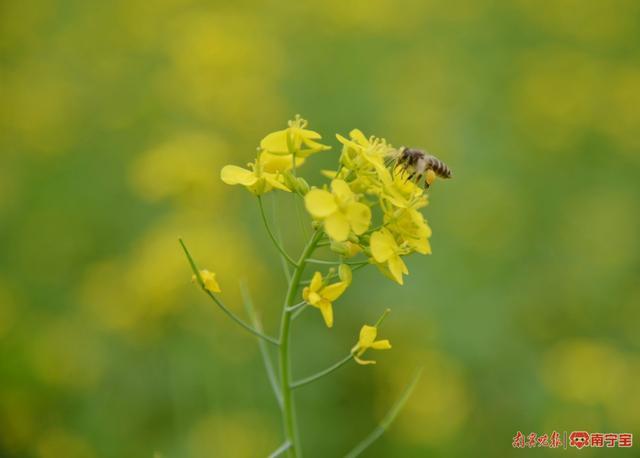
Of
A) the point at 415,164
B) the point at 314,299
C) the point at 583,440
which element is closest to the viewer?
the point at 314,299

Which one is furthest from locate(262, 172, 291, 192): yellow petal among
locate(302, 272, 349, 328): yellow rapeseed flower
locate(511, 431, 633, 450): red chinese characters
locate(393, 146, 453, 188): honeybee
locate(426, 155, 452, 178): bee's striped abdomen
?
locate(511, 431, 633, 450): red chinese characters

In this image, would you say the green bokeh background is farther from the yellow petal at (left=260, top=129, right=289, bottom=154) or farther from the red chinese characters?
the yellow petal at (left=260, top=129, right=289, bottom=154)

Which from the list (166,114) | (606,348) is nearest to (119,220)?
(166,114)

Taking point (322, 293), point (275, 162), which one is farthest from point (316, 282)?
point (275, 162)

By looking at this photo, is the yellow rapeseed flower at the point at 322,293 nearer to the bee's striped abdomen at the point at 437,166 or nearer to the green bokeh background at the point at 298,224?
the bee's striped abdomen at the point at 437,166

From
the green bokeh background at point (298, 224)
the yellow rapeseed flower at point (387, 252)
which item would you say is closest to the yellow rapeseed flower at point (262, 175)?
the yellow rapeseed flower at point (387, 252)

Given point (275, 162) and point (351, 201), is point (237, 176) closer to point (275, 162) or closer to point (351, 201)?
point (275, 162)
